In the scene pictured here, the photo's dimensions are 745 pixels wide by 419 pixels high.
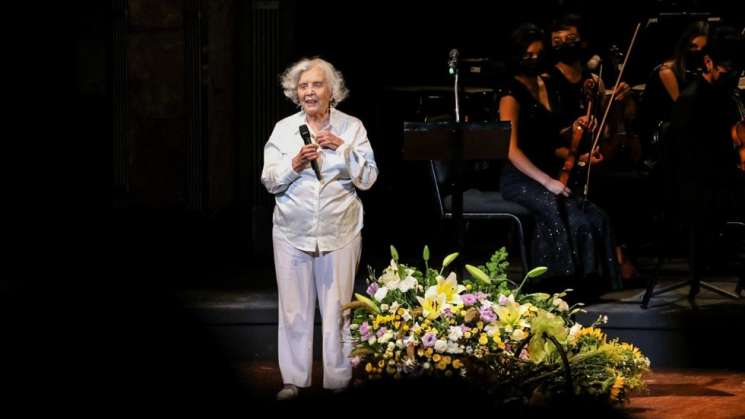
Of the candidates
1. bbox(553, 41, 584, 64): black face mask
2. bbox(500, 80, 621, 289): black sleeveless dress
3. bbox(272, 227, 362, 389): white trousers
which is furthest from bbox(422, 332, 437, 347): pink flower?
bbox(553, 41, 584, 64): black face mask

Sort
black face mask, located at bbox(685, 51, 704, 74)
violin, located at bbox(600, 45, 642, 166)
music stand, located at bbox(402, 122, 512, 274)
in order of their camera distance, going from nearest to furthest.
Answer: music stand, located at bbox(402, 122, 512, 274) → violin, located at bbox(600, 45, 642, 166) → black face mask, located at bbox(685, 51, 704, 74)

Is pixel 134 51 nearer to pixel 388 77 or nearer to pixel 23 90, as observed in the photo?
pixel 23 90

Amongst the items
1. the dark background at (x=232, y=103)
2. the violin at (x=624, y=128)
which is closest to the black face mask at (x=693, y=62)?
the dark background at (x=232, y=103)

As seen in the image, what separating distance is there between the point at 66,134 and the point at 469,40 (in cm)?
325

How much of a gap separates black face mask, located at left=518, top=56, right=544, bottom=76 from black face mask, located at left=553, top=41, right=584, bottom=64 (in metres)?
0.22

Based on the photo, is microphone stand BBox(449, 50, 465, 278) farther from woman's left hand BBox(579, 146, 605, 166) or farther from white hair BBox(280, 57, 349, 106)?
woman's left hand BBox(579, 146, 605, 166)

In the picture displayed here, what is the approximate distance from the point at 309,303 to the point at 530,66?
6.11 ft

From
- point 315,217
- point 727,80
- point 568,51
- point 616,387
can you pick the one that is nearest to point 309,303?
point 315,217

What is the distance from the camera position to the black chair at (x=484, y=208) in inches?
274

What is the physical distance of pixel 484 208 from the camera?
6996mm

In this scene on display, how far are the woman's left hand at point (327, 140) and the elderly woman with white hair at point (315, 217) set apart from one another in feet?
0.27

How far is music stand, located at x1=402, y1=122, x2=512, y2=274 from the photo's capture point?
18.5ft

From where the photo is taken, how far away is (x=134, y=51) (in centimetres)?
923

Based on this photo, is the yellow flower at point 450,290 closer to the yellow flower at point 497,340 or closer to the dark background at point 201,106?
the yellow flower at point 497,340
